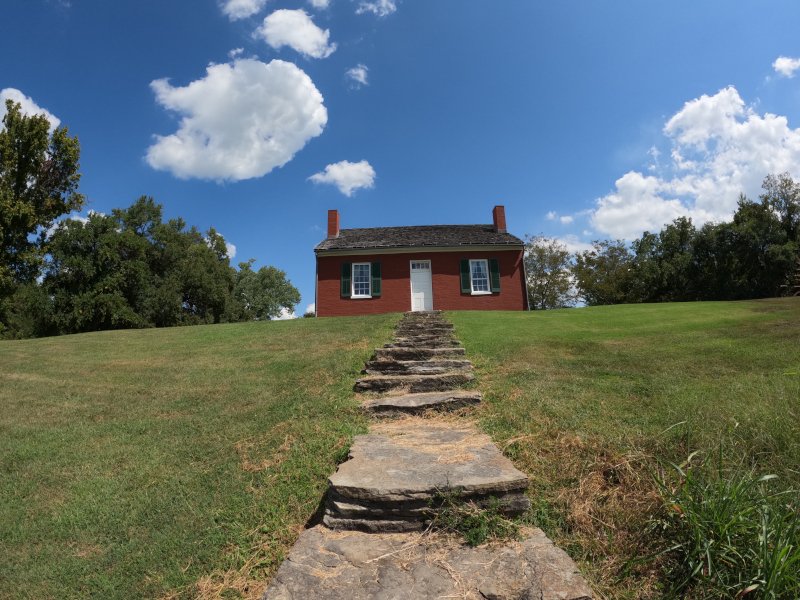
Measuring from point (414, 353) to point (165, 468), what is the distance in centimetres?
431

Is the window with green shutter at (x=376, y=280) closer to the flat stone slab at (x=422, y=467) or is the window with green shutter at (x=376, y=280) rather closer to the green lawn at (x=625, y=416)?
the green lawn at (x=625, y=416)

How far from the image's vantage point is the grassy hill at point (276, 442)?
2.80m

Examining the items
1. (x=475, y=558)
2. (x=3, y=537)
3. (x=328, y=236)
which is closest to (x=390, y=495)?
(x=475, y=558)

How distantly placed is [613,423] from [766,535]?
204 centimetres

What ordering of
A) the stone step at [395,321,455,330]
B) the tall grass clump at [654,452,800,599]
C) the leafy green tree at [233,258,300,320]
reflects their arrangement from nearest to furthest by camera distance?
1. the tall grass clump at [654,452,800,599]
2. the stone step at [395,321,455,330]
3. the leafy green tree at [233,258,300,320]

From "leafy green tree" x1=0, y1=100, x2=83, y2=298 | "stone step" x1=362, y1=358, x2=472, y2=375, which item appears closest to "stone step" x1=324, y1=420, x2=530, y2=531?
"stone step" x1=362, y1=358, x2=472, y2=375

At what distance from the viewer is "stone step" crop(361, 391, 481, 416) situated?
509 centimetres

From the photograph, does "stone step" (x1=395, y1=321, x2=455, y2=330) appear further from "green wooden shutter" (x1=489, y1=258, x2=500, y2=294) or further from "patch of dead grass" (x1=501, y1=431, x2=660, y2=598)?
"green wooden shutter" (x1=489, y1=258, x2=500, y2=294)

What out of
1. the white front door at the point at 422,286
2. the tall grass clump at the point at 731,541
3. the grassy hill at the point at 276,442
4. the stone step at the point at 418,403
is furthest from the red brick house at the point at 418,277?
the tall grass clump at the point at 731,541

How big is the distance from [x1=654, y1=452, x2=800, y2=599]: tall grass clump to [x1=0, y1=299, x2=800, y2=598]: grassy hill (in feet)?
0.63

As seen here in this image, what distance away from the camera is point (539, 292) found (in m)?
38.4

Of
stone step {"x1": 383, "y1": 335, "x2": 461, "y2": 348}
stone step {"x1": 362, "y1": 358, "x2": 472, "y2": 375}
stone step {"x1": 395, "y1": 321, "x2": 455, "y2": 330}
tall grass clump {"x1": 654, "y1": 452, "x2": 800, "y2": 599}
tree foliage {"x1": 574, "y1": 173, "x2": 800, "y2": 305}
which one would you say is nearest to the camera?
tall grass clump {"x1": 654, "y1": 452, "x2": 800, "y2": 599}

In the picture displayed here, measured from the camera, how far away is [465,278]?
19.5 meters

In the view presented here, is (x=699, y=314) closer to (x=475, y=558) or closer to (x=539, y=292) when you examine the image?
(x=475, y=558)
